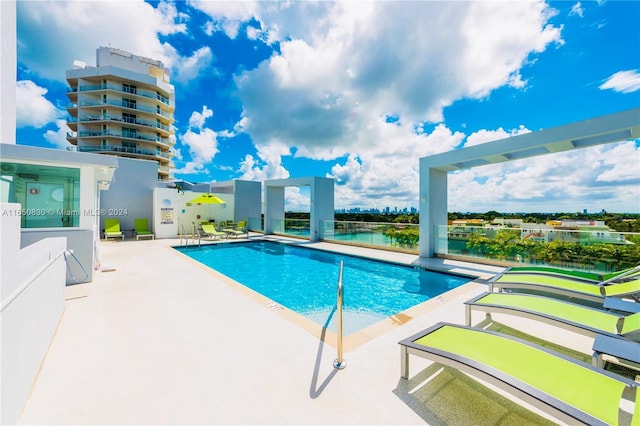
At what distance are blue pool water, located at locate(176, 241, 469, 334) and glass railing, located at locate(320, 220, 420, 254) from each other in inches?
76.7

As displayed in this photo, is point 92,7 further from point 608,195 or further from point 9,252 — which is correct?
point 608,195

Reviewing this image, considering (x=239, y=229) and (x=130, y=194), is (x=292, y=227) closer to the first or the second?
(x=239, y=229)

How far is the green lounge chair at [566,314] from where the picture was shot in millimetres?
2586

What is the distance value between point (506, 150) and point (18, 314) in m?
9.17

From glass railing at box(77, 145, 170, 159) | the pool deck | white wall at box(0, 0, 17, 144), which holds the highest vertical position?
glass railing at box(77, 145, 170, 159)

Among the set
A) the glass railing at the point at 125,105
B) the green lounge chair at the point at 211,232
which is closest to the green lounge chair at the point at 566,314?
the green lounge chair at the point at 211,232

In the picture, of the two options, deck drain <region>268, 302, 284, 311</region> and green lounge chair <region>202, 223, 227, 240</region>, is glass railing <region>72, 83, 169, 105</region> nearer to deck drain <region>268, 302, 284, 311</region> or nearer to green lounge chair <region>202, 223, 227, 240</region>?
green lounge chair <region>202, 223, 227, 240</region>

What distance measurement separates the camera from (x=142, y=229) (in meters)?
15.1

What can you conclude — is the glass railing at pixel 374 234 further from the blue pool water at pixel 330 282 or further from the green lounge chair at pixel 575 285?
the green lounge chair at pixel 575 285

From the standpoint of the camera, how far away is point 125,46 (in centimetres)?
4134

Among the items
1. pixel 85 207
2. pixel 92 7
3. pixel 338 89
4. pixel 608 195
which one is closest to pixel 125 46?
pixel 92 7

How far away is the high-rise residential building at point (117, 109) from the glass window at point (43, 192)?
37984 mm

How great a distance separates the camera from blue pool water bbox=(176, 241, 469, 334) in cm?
513

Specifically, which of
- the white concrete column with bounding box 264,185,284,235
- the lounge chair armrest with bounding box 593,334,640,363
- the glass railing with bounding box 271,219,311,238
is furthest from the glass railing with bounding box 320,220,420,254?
the lounge chair armrest with bounding box 593,334,640,363
